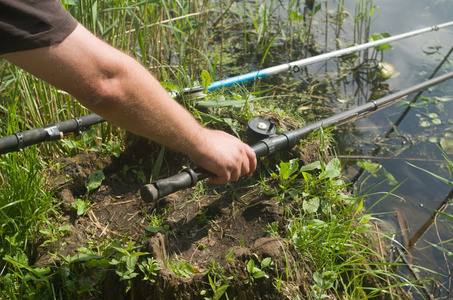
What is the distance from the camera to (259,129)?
2518 mm

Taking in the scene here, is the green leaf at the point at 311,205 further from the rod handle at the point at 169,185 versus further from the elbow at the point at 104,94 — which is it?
the elbow at the point at 104,94

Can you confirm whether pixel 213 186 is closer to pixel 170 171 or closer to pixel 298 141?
pixel 170 171

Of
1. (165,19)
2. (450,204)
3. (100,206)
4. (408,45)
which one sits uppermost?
(165,19)

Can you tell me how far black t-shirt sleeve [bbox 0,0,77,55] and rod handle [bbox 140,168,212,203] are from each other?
2.21ft

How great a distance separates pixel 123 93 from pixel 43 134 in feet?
2.67

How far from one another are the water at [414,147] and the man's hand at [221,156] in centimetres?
94

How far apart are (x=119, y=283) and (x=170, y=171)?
2.63ft

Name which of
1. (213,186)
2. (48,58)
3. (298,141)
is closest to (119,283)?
(213,186)

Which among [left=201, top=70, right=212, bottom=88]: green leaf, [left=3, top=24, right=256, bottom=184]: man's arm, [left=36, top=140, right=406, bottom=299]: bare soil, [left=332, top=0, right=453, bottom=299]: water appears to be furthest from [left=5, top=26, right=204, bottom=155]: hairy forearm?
[left=332, top=0, right=453, bottom=299]: water

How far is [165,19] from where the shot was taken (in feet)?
11.9

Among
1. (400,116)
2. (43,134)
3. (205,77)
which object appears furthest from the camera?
Result: (400,116)

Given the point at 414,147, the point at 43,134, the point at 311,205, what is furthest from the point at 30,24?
the point at 414,147

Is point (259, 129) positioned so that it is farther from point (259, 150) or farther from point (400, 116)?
point (400, 116)

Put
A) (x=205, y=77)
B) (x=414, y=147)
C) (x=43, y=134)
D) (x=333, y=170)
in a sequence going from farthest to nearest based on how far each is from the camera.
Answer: (x=414, y=147) → (x=205, y=77) → (x=333, y=170) → (x=43, y=134)
